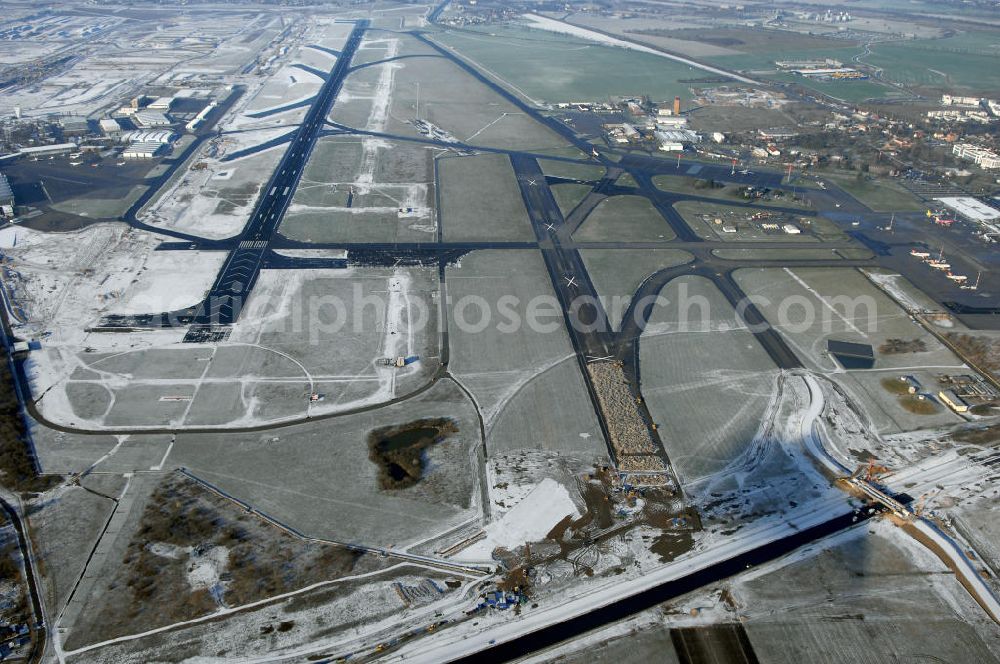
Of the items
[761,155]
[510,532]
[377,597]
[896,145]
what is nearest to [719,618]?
[510,532]

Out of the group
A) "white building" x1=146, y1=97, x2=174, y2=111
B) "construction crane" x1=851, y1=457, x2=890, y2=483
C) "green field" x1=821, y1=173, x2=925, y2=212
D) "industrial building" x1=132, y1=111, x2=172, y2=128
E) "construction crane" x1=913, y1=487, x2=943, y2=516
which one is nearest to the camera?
"construction crane" x1=913, y1=487, x2=943, y2=516

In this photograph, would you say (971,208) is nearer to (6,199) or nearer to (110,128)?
(6,199)

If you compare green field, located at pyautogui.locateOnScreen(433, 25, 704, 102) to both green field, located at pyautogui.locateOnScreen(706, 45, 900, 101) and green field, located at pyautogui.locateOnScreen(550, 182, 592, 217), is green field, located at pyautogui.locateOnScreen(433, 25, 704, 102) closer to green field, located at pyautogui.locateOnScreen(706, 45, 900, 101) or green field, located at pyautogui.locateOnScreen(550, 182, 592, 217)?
green field, located at pyautogui.locateOnScreen(706, 45, 900, 101)

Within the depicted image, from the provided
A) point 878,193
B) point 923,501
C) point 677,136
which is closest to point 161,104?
point 677,136

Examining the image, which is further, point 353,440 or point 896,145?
point 896,145

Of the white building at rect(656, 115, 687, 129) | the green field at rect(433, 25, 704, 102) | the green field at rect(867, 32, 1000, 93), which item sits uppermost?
the green field at rect(867, 32, 1000, 93)

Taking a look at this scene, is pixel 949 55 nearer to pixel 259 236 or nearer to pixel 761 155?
pixel 761 155

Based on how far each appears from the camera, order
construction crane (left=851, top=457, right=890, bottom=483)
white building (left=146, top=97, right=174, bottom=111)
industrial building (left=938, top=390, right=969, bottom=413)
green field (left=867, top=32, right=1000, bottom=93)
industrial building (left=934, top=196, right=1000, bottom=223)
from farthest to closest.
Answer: green field (left=867, top=32, right=1000, bottom=93), white building (left=146, top=97, right=174, bottom=111), industrial building (left=934, top=196, right=1000, bottom=223), industrial building (left=938, top=390, right=969, bottom=413), construction crane (left=851, top=457, right=890, bottom=483)

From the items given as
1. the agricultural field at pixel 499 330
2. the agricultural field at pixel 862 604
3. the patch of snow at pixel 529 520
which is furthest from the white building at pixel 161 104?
the agricultural field at pixel 862 604

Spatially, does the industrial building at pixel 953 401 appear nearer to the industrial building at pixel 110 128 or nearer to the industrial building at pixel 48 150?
the industrial building at pixel 48 150

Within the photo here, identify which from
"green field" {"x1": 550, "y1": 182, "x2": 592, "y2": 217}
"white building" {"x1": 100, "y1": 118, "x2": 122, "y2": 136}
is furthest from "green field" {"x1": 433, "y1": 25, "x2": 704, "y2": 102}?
"white building" {"x1": 100, "y1": 118, "x2": 122, "y2": 136}
